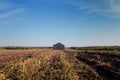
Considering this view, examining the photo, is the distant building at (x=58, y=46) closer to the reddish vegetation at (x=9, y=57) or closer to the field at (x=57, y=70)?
the reddish vegetation at (x=9, y=57)

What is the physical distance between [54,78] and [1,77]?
2.76m

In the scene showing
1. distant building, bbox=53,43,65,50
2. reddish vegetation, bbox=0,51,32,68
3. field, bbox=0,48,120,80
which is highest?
distant building, bbox=53,43,65,50

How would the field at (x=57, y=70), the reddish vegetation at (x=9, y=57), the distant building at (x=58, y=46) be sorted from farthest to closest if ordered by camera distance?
1. the distant building at (x=58, y=46)
2. the reddish vegetation at (x=9, y=57)
3. the field at (x=57, y=70)

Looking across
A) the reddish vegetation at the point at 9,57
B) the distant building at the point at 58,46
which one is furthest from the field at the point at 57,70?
the distant building at the point at 58,46

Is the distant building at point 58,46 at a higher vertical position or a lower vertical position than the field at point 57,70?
→ higher

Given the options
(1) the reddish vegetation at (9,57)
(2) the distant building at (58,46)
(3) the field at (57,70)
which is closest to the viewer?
(3) the field at (57,70)

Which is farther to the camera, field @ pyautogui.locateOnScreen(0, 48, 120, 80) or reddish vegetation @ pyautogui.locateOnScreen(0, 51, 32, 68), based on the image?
reddish vegetation @ pyautogui.locateOnScreen(0, 51, 32, 68)

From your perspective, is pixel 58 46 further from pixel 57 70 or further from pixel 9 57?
pixel 57 70

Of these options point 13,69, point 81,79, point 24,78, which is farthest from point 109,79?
point 13,69

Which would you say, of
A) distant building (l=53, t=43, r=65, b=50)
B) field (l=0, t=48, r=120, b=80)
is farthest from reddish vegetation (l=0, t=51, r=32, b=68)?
distant building (l=53, t=43, r=65, b=50)

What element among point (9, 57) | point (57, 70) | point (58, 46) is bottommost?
point (57, 70)

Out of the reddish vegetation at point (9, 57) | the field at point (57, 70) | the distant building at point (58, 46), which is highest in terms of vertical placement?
the distant building at point (58, 46)

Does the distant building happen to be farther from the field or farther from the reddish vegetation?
the field

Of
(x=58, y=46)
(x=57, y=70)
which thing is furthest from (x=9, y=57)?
(x=58, y=46)
